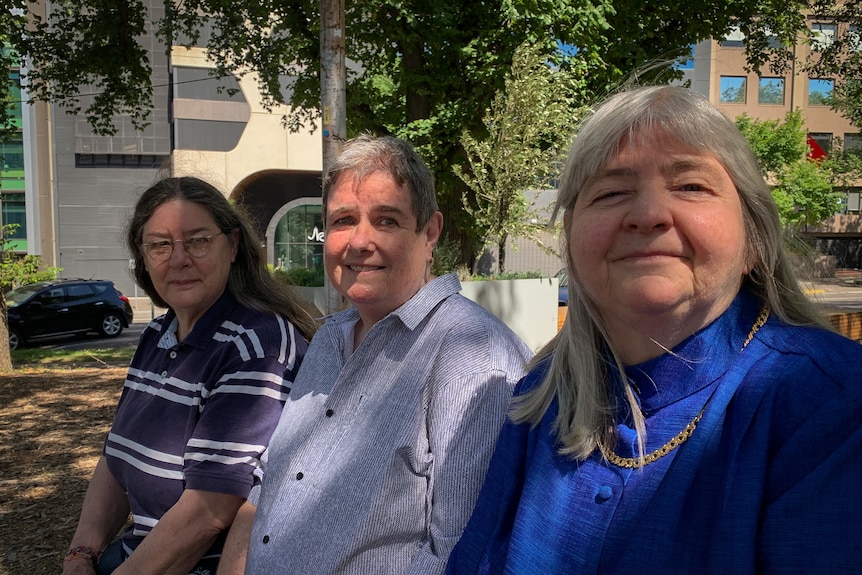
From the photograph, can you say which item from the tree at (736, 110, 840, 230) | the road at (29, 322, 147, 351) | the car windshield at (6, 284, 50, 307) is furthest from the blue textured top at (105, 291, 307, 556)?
the tree at (736, 110, 840, 230)

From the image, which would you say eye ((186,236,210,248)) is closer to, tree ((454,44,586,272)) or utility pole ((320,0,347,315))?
utility pole ((320,0,347,315))

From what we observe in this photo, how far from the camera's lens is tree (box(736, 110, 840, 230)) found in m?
32.3

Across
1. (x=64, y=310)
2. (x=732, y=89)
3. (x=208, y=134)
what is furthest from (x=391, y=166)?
(x=732, y=89)

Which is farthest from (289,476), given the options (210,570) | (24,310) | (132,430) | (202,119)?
(202,119)

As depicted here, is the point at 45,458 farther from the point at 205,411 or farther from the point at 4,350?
the point at 4,350

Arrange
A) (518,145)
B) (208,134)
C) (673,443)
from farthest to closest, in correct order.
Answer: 1. (208,134)
2. (518,145)
3. (673,443)

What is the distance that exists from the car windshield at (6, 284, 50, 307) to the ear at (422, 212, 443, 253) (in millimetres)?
18209

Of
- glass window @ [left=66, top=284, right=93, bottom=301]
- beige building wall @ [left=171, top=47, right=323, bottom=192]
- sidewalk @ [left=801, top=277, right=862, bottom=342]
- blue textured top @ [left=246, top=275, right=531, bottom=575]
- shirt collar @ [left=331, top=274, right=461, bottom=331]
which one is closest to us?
sidewalk @ [left=801, top=277, right=862, bottom=342]

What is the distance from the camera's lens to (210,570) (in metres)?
2.27

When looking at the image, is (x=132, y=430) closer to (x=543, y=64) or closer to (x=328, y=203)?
(x=328, y=203)

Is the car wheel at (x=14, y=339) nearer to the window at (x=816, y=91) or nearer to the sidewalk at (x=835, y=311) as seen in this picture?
the sidewalk at (x=835, y=311)

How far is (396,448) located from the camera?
5.76 feet

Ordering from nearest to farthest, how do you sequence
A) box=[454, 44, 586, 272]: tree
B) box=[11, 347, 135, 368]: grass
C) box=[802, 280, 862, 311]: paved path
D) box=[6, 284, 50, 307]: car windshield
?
1. box=[454, 44, 586, 272]: tree
2. box=[11, 347, 135, 368]: grass
3. box=[6, 284, 50, 307]: car windshield
4. box=[802, 280, 862, 311]: paved path

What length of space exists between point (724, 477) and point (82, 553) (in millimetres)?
2362
